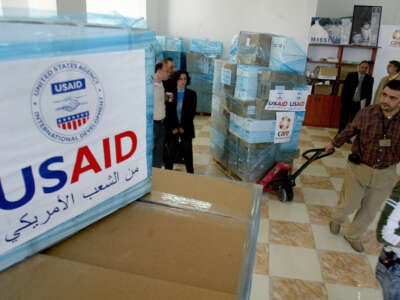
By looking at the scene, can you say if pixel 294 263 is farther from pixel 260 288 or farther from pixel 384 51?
pixel 384 51

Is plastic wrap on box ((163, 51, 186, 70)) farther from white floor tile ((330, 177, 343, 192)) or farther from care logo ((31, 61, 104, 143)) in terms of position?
care logo ((31, 61, 104, 143))

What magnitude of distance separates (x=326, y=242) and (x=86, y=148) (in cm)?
289

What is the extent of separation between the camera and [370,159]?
2689mm

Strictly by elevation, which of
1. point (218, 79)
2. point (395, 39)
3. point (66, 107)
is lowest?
point (218, 79)

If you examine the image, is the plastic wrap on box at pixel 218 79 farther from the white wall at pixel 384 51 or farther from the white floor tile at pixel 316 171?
the white wall at pixel 384 51

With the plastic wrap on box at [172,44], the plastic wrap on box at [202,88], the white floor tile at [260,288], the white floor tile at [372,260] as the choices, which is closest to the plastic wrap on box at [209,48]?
the plastic wrap on box at [172,44]

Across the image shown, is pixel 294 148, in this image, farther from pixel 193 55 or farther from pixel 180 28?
pixel 180 28

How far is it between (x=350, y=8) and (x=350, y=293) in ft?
21.3

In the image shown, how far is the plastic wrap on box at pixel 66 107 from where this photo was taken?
0.65 meters

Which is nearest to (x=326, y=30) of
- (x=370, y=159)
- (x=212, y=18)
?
(x=212, y=18)

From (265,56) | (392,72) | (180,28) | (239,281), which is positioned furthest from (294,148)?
(180,28)

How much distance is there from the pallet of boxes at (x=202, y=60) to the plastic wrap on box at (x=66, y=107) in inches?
246

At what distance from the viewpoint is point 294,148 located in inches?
161

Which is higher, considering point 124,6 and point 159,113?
point 124,6
